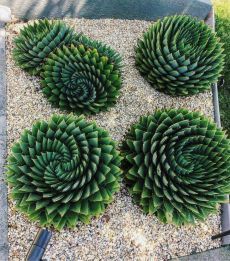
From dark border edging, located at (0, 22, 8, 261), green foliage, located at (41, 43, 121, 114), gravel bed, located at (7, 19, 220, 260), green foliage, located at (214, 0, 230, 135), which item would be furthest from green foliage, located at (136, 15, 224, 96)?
dark border edging, located at (0, 22, 8, 261)

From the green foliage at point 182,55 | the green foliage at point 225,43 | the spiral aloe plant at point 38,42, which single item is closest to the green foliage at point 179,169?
the green foliage at point 182,55

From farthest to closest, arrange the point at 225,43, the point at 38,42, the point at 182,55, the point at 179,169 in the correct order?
1. the point at 225,43
2. the point at 182,55
3. the point at 38,42
4. the point at 179,169

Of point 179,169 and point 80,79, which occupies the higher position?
point 80,79

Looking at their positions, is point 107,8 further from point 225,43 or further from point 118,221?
point 118,221

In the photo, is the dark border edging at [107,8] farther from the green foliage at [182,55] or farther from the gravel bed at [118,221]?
the green foliage at [182,55]

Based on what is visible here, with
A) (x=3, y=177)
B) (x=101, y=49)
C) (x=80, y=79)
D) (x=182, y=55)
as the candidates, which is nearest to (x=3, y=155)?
(x=3, y=177)

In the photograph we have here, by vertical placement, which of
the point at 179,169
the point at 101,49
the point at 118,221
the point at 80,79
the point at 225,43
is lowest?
the point at 118,221

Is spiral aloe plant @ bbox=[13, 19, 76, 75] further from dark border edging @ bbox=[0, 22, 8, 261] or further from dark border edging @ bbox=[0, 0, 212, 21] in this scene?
dark border edging @ bbox=[0, 0, 212, 21]
